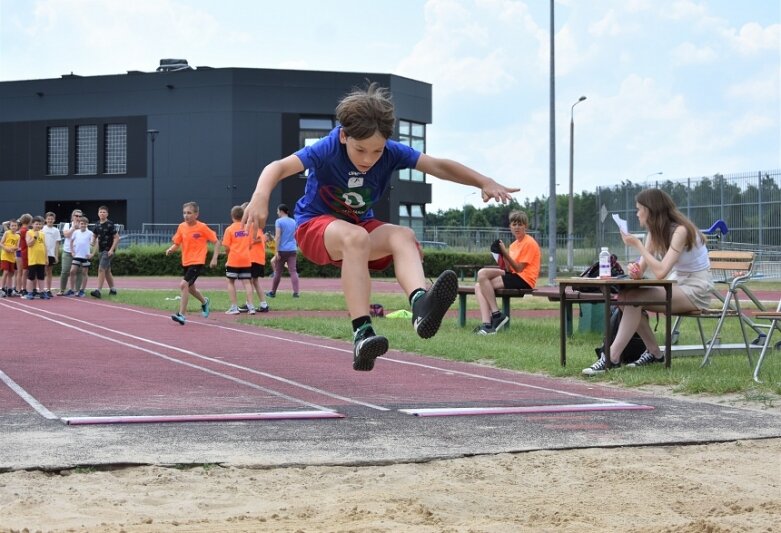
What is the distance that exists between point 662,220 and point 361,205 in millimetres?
3792

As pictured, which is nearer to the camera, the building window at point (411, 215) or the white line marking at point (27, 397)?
the white line marking at point (27, 397)

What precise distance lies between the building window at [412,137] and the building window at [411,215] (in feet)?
4.21

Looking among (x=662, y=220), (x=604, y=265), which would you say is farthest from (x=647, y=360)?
(x=662, y=220)

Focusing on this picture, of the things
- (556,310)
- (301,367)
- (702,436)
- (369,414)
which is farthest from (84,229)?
(702,436)

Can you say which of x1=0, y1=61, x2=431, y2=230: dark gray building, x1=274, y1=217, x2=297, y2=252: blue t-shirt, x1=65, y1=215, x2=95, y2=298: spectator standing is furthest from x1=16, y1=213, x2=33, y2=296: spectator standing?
x1=0, y1=61, x2=431, y2=230: dark gray building

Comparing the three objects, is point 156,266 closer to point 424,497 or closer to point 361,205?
point 361,205

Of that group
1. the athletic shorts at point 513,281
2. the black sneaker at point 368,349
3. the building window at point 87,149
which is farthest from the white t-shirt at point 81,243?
the building window at point 87,149

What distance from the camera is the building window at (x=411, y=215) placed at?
153ft

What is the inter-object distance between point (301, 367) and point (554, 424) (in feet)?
11.5

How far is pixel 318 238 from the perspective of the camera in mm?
5699

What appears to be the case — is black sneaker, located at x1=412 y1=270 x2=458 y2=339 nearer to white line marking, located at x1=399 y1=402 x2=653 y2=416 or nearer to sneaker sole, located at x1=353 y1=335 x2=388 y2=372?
sneaker sole, located at x1=353 y1=335 x2=388 y2=372

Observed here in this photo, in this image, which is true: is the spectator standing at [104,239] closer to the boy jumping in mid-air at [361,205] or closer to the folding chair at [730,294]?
the folding chair at [730,294]

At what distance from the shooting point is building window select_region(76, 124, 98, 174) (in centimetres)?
4484

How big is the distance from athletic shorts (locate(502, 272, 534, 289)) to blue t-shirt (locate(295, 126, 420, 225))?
20.9 feet
